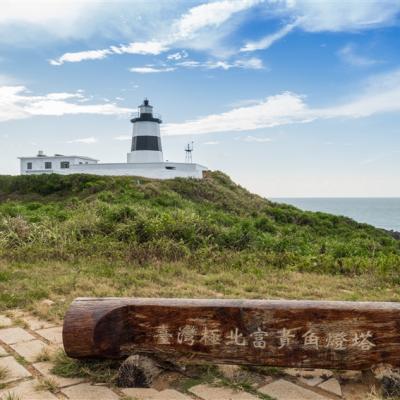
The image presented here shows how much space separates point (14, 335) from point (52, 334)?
315mm

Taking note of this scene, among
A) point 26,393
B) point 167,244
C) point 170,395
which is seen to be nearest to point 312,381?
point 170,395

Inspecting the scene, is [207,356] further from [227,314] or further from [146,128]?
[146,128]

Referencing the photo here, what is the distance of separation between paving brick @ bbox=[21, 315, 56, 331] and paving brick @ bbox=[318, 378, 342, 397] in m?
2.49

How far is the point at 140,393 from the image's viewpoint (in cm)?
274

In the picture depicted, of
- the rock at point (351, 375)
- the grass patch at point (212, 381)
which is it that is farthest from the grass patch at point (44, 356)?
the rock at point (351, 375)

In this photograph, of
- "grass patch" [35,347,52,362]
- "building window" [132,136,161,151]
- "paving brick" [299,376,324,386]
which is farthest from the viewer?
"building window" [132,136,161,151]

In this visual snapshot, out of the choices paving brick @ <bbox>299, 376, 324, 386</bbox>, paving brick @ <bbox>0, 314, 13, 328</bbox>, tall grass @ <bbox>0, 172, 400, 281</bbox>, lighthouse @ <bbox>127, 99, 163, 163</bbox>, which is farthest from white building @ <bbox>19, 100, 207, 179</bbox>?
paving brick @ <bbox>299, 376, 324, 386</bbox>

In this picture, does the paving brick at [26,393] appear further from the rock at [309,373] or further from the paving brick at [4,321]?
the rock at [309,373]

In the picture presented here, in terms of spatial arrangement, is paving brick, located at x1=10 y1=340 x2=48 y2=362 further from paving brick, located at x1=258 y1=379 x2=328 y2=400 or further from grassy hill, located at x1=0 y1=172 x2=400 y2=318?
paving brick, located at x1=258 y1=379 x2=328 y2=400

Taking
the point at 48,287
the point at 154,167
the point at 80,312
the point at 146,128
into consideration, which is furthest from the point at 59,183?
the point at 80,312

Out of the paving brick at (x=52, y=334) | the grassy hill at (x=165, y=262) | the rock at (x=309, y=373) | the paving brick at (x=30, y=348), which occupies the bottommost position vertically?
the rock at (x=309, y=373)

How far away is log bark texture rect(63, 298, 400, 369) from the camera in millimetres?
2822

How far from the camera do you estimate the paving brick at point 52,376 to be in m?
2.88

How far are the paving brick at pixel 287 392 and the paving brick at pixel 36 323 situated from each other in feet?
7.27
